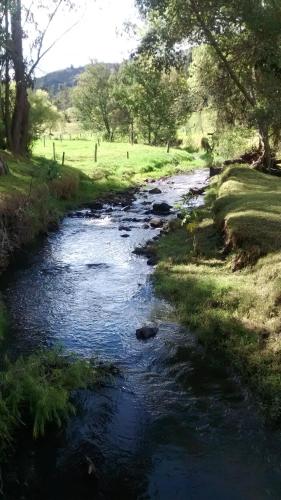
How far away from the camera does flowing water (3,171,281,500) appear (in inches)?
318

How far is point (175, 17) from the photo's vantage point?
27.1 m

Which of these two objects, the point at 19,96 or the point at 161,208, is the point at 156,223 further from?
the point at 19,96

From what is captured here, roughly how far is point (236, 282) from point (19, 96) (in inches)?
967

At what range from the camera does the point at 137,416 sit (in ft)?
32.4

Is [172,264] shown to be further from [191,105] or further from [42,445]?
[191,105]

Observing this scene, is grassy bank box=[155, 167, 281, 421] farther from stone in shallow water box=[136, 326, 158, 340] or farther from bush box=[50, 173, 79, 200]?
bush box=[50, 173, 79, 200]

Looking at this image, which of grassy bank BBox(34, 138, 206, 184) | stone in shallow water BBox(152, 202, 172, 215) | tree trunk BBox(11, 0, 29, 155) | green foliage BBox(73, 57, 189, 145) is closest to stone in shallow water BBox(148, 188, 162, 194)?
grassy bank BBox(34, 138, 206, 184)

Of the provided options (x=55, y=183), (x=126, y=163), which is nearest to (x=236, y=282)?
(x=55, y=183)

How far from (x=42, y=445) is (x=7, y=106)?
99.2 ft

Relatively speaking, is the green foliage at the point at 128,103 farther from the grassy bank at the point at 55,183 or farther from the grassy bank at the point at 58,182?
the grassy bank at the point at 55,183

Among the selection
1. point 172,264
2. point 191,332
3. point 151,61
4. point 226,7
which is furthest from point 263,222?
point 151,61

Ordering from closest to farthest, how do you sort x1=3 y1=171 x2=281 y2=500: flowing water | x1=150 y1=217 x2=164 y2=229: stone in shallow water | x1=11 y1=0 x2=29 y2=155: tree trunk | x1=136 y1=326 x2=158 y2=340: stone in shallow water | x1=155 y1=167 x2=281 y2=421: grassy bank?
1. x1=3 y1=171 x2=281 y2=500: flowing water
2. x1=155 y1=167 x2=281 y2=421: grassy bank
3. x1=136 y1=326 x2=158 y2=340: stone in shallow water
4. x1=150 y1=217 x2=164 y2=229: stone in shallow water
5. x1=11 y1=0 x2=29 y2=155: tree trunk

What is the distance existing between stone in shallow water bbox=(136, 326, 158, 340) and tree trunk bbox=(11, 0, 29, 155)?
23.1 m

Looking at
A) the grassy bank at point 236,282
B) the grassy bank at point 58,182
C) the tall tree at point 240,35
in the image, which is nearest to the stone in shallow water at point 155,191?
the grassy bank at point 58,182
